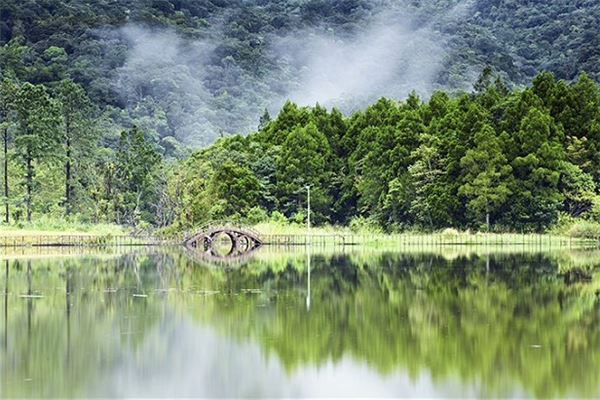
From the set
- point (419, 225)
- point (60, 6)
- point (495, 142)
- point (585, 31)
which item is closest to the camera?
point (495, 142)

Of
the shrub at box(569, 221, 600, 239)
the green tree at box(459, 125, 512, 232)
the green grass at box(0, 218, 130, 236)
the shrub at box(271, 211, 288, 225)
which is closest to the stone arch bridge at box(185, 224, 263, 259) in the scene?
the shrub at box(271, 211, 288, 225)

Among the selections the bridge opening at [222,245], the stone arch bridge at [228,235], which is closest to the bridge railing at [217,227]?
the stone arch bridge at [228,235]

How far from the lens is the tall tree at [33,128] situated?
247 feet

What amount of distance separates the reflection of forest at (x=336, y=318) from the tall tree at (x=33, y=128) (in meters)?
29.8

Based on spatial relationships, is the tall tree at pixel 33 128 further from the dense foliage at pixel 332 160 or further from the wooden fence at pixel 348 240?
the wooden fence at pixel 348 240

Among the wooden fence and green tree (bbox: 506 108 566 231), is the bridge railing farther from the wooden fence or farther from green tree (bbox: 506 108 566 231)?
green tree (bbox: 506 108 566 231)

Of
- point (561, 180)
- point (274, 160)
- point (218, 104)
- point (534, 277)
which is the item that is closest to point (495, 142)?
point (561, 180)

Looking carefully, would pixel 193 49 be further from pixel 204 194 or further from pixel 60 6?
pixel 204 194

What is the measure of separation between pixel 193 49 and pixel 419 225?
99060 millimetres

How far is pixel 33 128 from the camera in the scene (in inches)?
2985

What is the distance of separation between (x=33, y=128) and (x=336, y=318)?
52130mm

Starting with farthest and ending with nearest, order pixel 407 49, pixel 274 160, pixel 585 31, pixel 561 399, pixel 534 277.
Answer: pixel 407 49 < pixel 585 31 < pixel 274 160 < pixel 534 277 < pixel 561 399

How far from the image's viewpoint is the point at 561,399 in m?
17.2

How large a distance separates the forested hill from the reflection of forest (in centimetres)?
7961
